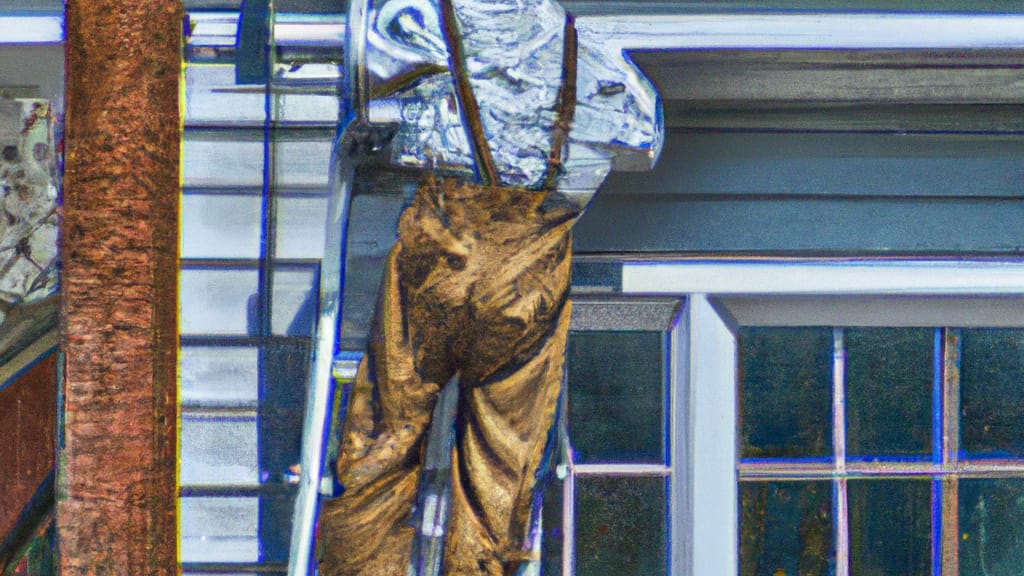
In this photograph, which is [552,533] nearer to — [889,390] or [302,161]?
[889,390]

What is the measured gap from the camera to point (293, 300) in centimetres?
201

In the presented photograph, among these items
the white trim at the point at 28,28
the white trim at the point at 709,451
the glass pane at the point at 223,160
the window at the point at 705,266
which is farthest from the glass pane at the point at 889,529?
the white trim at the point at 28,28

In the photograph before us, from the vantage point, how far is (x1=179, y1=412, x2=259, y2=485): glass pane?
2014mm

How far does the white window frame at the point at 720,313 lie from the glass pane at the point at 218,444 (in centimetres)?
91

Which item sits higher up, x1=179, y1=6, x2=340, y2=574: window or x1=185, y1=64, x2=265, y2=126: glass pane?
x1=185, y1=64, x2=265, y2=126: glass pane

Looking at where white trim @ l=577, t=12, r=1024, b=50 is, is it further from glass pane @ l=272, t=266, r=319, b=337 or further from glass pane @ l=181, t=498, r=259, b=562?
glass pane @ l=181, t=498, r=259, b=562

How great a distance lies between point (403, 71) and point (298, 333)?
755mm

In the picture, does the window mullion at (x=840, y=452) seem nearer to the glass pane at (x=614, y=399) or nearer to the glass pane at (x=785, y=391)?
the glass pane at (x=785, y=391)

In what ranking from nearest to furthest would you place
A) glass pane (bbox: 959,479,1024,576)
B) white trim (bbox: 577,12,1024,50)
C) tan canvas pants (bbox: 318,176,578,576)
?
1. tan canvas pants (bbox: 318,176,578,576)
2. white trim (bbox: 577,12,1024,50)
3. glass pane (bbox: 959,479,1024,576)

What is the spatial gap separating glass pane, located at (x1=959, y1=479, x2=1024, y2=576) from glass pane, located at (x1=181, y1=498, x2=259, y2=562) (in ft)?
5.40

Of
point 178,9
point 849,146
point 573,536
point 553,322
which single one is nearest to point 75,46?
point 178,9

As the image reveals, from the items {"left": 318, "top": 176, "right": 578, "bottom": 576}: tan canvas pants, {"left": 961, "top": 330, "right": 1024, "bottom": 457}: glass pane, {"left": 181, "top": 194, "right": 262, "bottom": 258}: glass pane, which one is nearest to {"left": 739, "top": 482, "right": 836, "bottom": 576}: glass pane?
{"left": 961, "top": 330, "right": 1024, "bottom": 457}: glass pane

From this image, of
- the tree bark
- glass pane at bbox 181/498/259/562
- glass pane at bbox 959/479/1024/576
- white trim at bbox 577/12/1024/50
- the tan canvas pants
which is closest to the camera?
the tree bark

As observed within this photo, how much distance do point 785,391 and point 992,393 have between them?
19.7 inches
